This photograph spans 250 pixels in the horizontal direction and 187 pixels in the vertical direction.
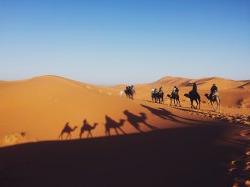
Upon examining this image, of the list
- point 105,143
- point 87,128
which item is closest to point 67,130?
point 87,128

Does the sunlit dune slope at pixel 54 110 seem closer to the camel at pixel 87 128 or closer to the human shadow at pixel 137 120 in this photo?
the human shadow at pixel 137 120

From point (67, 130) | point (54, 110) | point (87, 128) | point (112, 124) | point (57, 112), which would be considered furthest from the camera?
point (54, 110)

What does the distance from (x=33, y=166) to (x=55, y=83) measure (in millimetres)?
9789

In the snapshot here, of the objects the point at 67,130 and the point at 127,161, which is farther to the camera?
the point at 67,130

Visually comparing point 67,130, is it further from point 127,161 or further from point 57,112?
point 127,161

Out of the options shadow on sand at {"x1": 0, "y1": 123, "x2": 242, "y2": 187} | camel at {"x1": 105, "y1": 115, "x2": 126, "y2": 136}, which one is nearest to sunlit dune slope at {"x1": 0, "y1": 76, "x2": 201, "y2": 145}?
camel at {"x1": 105, "y1": 115, "x2": 126, "y2": 136}

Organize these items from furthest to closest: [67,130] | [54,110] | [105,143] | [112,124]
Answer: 1. [54,110]
2. [112,124]
3. [67,130]
4. [105,143]

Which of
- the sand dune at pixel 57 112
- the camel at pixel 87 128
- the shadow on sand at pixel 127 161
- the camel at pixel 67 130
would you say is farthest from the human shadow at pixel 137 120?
the camel at pixel 67 130

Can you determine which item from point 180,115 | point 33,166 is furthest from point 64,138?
point 180,115

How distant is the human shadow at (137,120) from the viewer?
16.0 metres

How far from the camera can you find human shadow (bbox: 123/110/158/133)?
1600cm

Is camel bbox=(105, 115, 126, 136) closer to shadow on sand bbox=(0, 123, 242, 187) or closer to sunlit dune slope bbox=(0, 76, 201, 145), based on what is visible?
sunlit dune slope bbox=(0, 76, 201, 145)

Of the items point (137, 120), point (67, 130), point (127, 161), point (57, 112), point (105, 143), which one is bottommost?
point (127, 161)

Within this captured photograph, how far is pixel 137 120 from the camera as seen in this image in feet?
56.3
